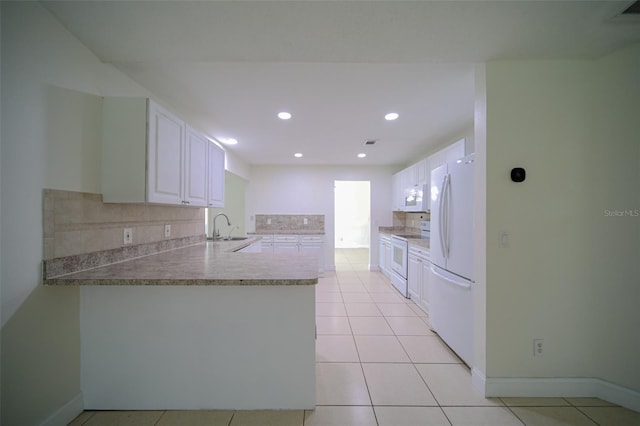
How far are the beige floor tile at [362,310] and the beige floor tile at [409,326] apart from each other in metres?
0.21

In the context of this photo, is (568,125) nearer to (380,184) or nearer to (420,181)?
(420,181)

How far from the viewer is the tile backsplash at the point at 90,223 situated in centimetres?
137

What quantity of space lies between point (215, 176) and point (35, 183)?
167 cm

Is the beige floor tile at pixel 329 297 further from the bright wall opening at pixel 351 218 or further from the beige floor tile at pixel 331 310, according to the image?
the bright wall opening at pixel 351 218

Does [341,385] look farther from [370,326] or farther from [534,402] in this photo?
[534,402]

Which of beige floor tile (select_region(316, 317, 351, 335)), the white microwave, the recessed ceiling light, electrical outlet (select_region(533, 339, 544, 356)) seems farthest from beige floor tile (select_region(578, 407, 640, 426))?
the recessed ceiling light

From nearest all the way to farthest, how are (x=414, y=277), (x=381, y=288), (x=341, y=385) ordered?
(x=341, y=385) → (x=414, y=277) → (x=381, y=288)

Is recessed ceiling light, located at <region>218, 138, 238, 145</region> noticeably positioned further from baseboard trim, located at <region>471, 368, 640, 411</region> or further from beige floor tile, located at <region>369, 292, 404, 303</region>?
baseboard trim, located at <region>471, 368, 640, 411</region>

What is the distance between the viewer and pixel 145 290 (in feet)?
4.98

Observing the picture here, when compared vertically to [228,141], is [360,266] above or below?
below

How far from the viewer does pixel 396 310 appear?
3.27 metres

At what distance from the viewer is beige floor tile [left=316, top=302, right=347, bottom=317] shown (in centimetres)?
311

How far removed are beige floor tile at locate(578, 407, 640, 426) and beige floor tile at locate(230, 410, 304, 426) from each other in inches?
73.5

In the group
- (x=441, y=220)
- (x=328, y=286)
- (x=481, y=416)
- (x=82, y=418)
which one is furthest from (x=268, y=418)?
(x=328, y=286)
